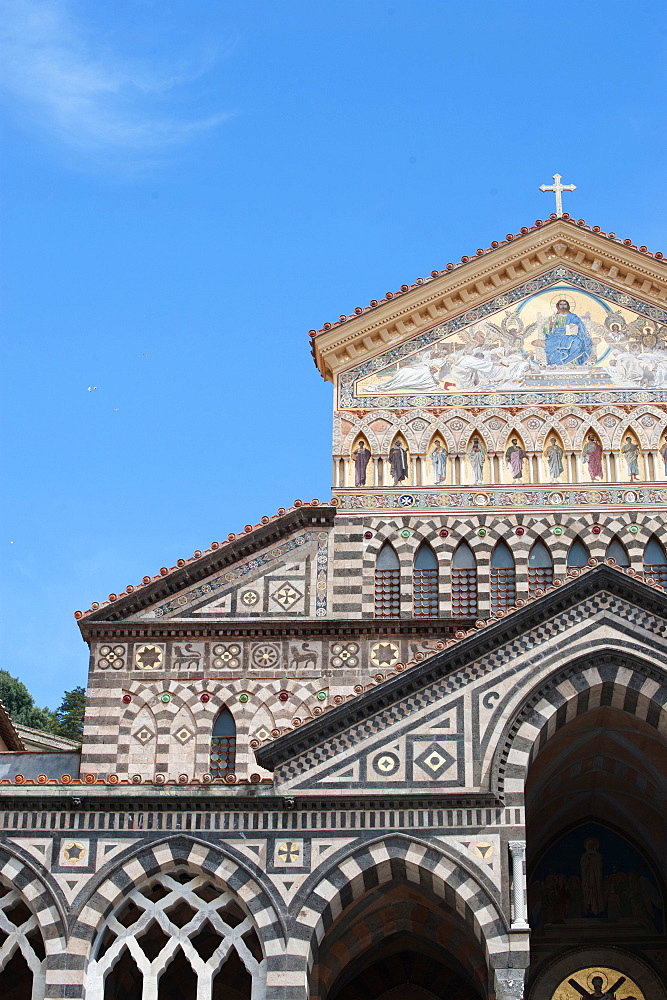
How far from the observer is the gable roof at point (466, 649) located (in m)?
24.1

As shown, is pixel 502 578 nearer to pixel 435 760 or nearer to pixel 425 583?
pixel 425 583

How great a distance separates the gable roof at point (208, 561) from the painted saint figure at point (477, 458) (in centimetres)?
295

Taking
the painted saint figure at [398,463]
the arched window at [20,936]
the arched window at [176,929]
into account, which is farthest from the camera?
the painted saint figure at [398,463]

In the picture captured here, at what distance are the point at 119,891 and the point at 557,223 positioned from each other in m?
17.7

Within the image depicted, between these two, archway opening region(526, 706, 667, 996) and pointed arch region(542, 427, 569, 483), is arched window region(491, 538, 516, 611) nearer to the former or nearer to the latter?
pointed arch region(542, 427, 569, 483)

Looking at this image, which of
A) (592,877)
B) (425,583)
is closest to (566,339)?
(425,583)

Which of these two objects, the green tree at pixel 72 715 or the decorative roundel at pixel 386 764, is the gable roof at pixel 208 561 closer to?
the decorative roundel at pixel 386 764

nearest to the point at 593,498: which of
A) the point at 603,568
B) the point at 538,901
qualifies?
the point at 603,568

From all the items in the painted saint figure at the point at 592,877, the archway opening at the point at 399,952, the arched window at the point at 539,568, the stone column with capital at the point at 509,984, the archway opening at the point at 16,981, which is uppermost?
the arched window at the point at 539,568

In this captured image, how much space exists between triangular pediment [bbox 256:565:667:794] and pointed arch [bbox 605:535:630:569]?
221 inches

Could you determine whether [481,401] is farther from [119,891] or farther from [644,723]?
[119,891]

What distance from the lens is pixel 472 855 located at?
23406mm

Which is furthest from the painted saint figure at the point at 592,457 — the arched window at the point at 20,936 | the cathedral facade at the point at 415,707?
the arched window at the point at 20,936

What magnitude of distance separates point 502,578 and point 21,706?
35933 mm
